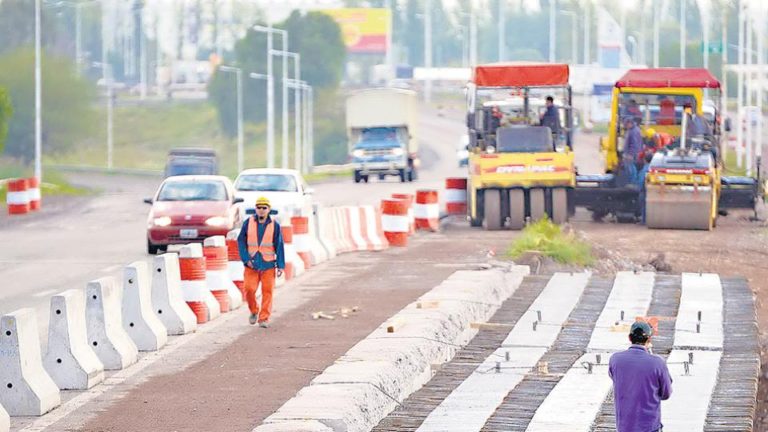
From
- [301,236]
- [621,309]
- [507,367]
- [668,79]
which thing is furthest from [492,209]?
[507,367]

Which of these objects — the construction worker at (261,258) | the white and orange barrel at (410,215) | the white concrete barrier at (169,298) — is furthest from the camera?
the white and orange barrel at (410,215)

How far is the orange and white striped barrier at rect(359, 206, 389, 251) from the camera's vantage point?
31.4 metres

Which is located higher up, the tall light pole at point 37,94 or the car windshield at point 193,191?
the tall light pole at point 37,94

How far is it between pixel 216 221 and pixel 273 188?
5.70 meters

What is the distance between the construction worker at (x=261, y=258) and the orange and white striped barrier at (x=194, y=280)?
48 centimetres

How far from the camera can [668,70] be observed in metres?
40.1

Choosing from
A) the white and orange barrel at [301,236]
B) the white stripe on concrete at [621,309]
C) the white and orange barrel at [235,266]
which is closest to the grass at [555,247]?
the white stripe on concrete at [621,309]

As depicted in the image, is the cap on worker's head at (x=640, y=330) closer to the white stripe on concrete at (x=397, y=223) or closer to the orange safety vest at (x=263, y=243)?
the orange safety vest at (x=263, y=243)

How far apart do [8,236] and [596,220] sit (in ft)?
40.9

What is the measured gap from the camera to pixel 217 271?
66.9 feet

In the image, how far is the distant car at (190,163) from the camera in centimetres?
6078

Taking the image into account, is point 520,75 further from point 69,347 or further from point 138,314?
point 69,347

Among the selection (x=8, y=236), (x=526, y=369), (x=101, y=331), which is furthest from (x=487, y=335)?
(x=8, y=236)

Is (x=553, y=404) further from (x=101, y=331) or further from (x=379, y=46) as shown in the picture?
(x=379, y=46)
